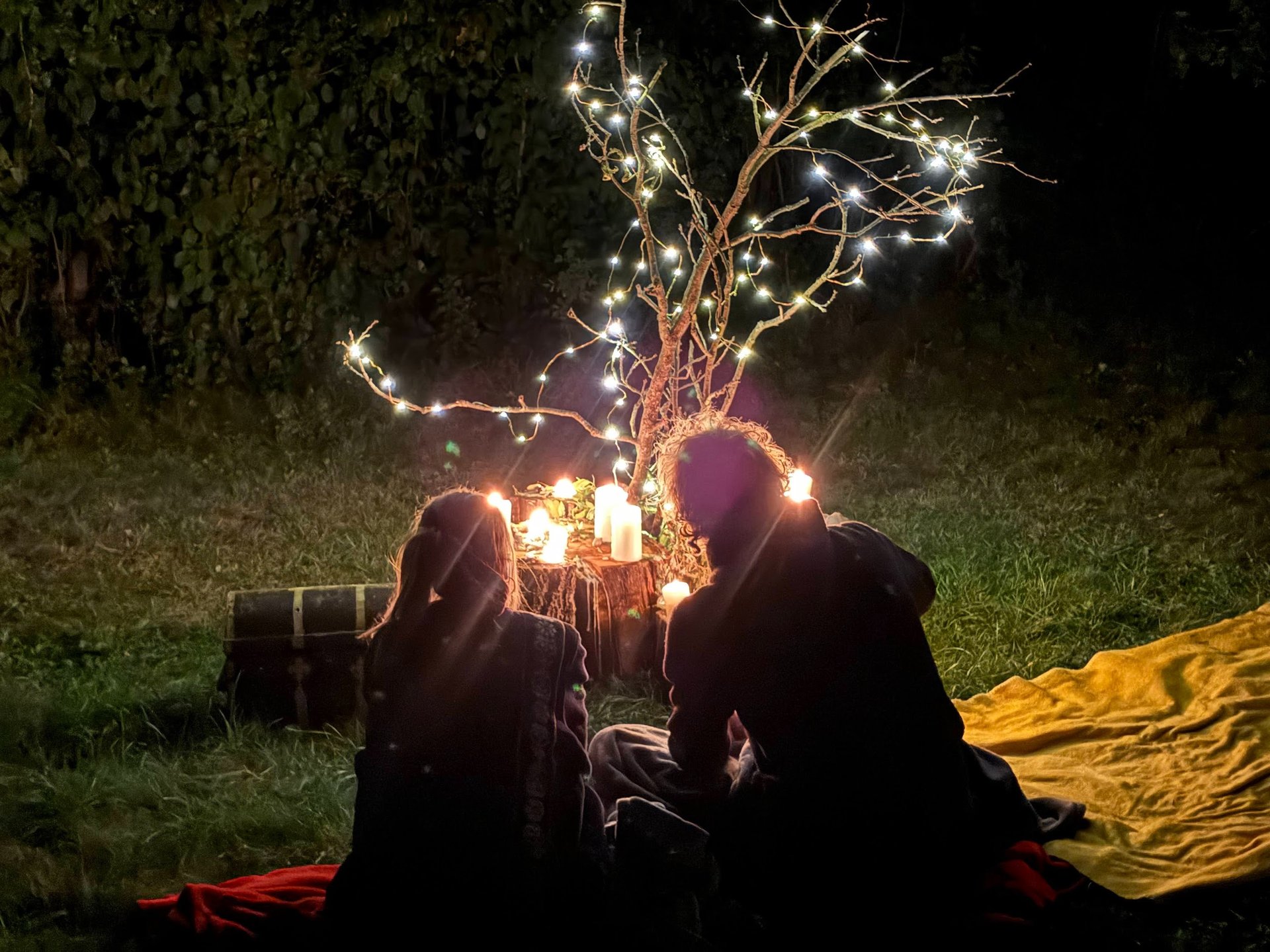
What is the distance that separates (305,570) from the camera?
5.41 m

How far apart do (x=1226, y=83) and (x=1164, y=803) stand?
23.5 feet

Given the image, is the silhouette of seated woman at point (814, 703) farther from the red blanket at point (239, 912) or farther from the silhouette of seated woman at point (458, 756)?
the red blanket at point (239, 912)

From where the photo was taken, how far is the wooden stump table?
12.2ft

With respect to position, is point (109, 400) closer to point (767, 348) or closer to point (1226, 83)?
point (767, 348)

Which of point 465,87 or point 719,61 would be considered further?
point 719,61

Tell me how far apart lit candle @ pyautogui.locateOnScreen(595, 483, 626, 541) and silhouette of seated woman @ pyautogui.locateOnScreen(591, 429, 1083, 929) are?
5.02ft

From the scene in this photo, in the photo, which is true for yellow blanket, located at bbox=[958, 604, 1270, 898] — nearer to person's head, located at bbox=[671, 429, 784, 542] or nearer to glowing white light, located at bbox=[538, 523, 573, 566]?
person's head, located at bbox=[671, 429, 784, 542]

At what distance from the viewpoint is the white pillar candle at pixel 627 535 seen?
4078 millimetres

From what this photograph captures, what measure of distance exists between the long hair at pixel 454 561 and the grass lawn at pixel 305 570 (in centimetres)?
109

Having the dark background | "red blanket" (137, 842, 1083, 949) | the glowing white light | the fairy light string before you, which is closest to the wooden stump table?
the glowing white light

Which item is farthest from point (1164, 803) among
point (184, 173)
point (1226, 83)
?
point (1226, 83)

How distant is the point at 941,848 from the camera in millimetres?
2611

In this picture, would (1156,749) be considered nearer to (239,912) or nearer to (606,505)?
(606,505)

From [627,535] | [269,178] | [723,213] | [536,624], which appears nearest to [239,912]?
[536,624]
